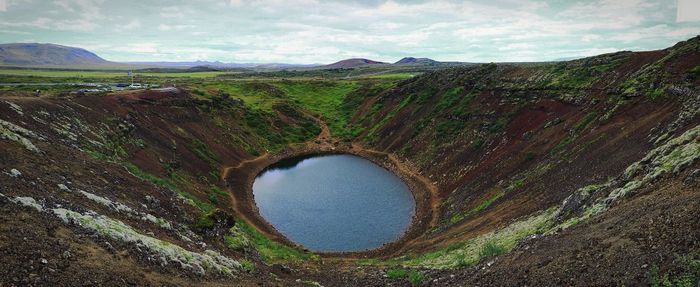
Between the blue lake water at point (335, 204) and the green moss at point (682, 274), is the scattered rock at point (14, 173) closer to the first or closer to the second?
the blue lake water at point (335, 204)

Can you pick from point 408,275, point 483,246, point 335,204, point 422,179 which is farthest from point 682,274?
point 422,179

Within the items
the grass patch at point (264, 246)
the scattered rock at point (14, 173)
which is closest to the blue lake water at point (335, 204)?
the grass patch at point (264, 246)

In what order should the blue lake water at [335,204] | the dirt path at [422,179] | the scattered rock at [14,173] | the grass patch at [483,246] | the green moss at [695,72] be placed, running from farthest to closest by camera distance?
the dirt path at [422,179] → the blue lake water at [335,204] → the green moss at [695,72] → the grass patch at [483,246] → the scattered rock at [14,173]

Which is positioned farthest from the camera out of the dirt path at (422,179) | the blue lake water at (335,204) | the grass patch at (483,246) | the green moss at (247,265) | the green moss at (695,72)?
the dirt path at (422,179)

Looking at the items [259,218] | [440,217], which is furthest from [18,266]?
[440,217]

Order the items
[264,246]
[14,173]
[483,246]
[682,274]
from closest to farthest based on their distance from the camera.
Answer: [682,274], [14,173], [483,246], [264,246]

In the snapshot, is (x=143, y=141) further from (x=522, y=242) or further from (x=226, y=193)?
(x=522, y=242)

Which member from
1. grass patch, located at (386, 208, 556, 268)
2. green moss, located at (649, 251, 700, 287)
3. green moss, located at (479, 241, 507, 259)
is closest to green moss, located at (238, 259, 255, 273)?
grass patch, located at (386, 208, 556, 268)

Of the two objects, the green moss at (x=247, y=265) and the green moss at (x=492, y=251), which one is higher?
the green moss at (x=492, y=251)

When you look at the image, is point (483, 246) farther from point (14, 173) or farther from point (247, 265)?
point (14, 173)

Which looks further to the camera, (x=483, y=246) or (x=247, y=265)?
(x=483, y=246)
